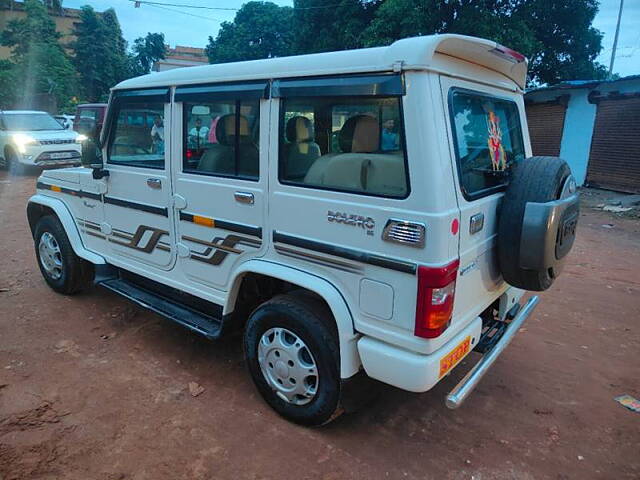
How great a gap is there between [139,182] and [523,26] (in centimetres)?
1429

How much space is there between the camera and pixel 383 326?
233cm

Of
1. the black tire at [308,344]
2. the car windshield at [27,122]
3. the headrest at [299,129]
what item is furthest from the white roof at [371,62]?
the car windshield at [27,122]

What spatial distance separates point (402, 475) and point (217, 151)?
228cm

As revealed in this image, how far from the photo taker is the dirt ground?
2508 millimetres

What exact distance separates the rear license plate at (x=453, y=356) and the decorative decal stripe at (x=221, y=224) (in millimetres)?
1277

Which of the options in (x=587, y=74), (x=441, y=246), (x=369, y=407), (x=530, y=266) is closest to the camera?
(x=441, y=246)

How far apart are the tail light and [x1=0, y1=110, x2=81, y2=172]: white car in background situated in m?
12.9

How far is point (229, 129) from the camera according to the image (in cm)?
300

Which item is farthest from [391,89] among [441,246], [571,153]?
[571,153]

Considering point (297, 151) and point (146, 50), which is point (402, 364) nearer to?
point (297, 151)

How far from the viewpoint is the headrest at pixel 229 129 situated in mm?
2879

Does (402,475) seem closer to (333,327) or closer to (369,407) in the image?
(369,407)

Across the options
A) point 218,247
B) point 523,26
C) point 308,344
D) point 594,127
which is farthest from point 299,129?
point 523,26

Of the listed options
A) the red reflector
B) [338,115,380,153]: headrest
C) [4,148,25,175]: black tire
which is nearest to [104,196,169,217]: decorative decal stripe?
[338,115,380,153]: headrest
